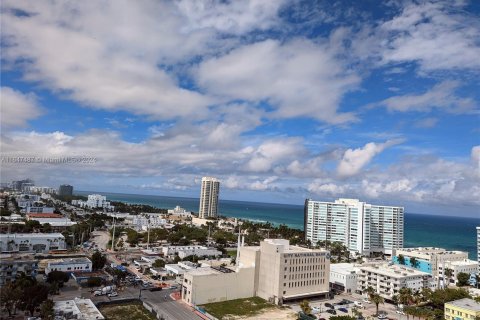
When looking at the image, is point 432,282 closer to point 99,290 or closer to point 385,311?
point 385,311

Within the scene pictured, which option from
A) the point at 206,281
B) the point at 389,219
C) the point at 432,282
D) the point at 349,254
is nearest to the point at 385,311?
the point at 432,282

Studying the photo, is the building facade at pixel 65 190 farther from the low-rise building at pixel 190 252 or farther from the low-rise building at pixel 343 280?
the low-rise building at pixel 343 280

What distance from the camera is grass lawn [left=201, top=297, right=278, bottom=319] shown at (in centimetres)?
3266

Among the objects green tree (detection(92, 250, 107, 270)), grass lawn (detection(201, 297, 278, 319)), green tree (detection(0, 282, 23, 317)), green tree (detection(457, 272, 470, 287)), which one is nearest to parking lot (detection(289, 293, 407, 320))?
grass lawn (detection(201, 297, 278, 319))

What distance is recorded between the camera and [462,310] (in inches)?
1252

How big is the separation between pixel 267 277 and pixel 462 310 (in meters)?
17.7

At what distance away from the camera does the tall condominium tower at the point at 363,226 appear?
2997 inches

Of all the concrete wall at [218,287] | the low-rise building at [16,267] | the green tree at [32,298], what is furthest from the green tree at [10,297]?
the concrete wall at [218,287]

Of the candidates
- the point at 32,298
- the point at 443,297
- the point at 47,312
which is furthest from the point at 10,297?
the point at 443,297

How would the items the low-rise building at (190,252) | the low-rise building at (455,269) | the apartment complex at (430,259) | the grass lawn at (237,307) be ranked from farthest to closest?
the low-rise building at (190,252) < the apartment complex at (430,259) < the low-rise building at (455,269) < the grass lawn at (237,307)

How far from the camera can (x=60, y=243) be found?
62.4 m

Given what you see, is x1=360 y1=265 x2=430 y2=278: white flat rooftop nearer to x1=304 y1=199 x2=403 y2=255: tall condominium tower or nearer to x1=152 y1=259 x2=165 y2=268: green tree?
x1=152 y1=259 x2=165 y2=268: green tree

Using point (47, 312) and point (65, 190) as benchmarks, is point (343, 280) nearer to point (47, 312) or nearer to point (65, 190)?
point (47, 312)

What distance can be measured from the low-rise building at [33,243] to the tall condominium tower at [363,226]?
51.4 meters
